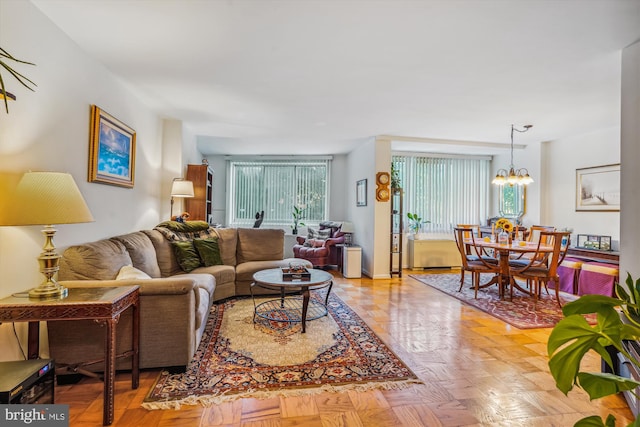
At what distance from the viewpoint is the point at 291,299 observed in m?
4.05

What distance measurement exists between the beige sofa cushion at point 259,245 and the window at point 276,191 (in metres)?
2.62

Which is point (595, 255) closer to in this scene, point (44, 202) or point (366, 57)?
point (366, 57)

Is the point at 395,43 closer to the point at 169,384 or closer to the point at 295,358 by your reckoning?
the point at 295,358

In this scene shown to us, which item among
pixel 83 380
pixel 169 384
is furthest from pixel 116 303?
pixel 83 380

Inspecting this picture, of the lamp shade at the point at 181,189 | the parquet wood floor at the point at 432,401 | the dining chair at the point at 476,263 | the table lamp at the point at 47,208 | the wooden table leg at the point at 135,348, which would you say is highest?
the lamp shade at the point at 181,189

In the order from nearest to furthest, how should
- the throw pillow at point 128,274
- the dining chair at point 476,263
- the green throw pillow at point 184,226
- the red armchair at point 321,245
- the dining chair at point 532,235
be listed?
the throw pillow at point 128,274 < the green throw pillow at point 184,226 < the dining chair at point 476,263 < the dining chair at point 532,235 < the red armchair at point 321,245

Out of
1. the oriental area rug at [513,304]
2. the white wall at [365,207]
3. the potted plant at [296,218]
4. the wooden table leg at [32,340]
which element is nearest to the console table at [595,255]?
the oriental area rug at [513,304]

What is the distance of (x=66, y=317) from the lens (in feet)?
5.48

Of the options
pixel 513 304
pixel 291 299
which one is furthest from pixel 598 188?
pixel 291 299

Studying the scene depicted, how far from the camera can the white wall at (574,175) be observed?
179 inches

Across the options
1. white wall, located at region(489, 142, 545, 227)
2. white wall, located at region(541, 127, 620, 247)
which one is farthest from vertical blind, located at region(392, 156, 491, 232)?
white wall, located at region(541, 127, 620, 247)

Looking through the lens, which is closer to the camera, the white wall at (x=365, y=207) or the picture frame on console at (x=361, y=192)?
the white wall at (x=365, y=207)

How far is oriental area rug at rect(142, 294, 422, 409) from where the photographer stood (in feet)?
6.57

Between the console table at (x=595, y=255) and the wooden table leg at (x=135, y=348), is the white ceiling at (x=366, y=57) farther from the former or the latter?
the wooden table leg at (x=135, y=348)
